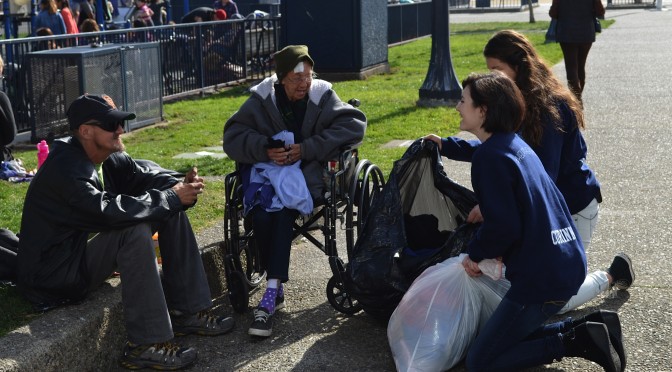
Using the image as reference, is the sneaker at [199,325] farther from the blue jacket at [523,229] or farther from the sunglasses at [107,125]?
the blue jacket at [523,229]

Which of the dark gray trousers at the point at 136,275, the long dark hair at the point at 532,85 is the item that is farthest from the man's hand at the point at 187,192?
the long dark hair at the point at 532,85

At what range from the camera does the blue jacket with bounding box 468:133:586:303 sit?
424 centimetres

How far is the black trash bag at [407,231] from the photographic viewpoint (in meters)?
4.92

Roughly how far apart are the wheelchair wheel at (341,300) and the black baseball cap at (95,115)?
133 cm

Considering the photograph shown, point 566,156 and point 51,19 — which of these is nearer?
point 566,156

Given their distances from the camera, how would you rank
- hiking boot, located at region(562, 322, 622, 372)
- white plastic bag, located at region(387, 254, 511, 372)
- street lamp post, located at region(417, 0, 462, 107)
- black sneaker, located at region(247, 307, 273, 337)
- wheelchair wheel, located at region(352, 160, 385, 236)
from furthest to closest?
1. street lamp post, located at region(417, 0, 462, 107)
2. wheelchair wheel, located at region(352, 160, 385, 236)
3. black sneaker, located at region(247, 307, 273, 337)
4. white plastic bag, located at region(387, 254, 511, 372)
5. hiking boot, located at region(562, 322, 622, 372)

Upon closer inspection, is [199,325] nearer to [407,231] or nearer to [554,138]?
[407,231]

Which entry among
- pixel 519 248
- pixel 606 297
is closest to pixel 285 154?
pixel 519 248

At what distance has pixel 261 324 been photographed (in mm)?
5082

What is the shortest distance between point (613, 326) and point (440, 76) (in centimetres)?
865

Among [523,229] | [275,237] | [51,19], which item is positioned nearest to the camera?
[523,229]

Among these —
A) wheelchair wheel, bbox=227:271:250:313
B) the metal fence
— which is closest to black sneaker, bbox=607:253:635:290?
wheelchair wheel, bbox=227:271:250:313

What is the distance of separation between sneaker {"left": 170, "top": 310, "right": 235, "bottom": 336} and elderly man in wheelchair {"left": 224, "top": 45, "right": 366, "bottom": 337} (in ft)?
0.63

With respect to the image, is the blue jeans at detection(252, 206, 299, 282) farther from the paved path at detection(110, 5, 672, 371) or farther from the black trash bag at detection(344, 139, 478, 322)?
the black trash bag at detection(344, 139, 478, 322)
